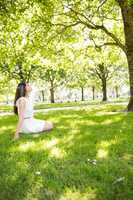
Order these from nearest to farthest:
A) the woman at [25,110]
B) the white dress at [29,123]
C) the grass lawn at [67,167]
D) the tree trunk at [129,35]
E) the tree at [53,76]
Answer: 1. the grass lawn at [67,167]
2. the woman at [25,110]
3. the white dress at [29,123]
4. the tree trunk at [129,35]
5. the tree at [53,76]

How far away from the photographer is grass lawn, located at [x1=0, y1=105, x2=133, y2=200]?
20.0 ft

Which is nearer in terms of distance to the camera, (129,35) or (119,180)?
(119,180)

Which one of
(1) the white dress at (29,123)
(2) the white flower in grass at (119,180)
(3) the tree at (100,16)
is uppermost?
(3) the tree at (100,16)

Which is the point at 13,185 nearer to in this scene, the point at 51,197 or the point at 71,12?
the point at 51,197

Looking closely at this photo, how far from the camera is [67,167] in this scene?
741cm

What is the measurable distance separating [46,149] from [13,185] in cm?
263

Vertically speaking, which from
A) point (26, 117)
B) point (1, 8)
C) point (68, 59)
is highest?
point (1, 8)

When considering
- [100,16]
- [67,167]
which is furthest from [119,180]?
[100,16]

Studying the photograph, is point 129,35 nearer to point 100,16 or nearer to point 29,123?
point 100,16

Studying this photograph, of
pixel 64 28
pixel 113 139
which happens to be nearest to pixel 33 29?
pixel 64 28

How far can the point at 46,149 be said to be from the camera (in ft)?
29.6

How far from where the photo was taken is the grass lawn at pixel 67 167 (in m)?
6.08

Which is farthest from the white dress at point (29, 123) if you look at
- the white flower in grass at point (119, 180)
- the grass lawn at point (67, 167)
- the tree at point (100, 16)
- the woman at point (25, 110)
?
the tree at point (100, 16)

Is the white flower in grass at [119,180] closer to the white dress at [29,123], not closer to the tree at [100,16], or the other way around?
the white dress at [29,123]
